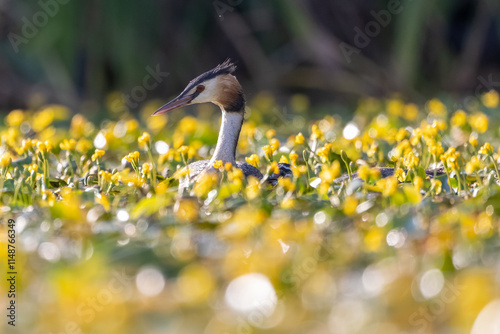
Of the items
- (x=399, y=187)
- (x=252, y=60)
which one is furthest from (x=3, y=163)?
(x=252, y=60)

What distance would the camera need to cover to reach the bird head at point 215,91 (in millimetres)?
5277

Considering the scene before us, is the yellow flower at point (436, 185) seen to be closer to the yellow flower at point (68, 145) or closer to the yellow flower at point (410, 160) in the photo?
the yellow flower at point (410, 160)

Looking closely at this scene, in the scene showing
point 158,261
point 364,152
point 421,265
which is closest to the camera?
point 421,265

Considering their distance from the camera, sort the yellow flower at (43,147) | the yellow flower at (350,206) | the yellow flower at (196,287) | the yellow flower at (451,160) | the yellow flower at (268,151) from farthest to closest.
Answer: the yellow flower at (43,147) < the yellow flower at (268,151) < the yellow flower at (451,160) < the yellow flower at (350,206) < the yellow flower at (196,287)

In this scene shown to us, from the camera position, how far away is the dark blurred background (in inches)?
400

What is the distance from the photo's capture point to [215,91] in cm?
529

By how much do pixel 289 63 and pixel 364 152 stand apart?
5562 mm

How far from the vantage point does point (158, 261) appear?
3420 millimetres

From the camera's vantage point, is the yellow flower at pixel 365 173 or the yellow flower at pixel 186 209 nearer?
the yellow flower at pixel 186 209

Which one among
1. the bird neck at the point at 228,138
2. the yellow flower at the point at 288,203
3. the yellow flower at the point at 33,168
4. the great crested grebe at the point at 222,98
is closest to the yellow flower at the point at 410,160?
the great crested grebe at the point at 222,98

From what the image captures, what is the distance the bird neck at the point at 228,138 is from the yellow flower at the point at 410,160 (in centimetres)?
97

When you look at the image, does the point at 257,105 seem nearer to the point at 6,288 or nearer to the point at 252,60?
the point at 252,60

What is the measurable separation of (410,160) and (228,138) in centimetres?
106

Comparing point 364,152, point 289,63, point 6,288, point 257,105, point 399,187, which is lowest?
point 289,63
